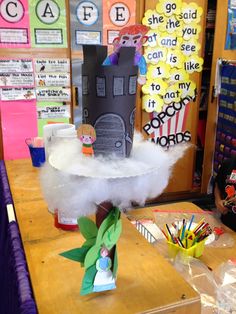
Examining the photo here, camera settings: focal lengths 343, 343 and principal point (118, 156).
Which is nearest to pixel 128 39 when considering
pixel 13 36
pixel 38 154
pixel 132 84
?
pixel 132 84

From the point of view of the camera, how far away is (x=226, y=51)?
2.97m

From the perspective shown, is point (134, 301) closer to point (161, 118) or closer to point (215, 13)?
point (161, 118)

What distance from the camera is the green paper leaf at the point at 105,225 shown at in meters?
0.70

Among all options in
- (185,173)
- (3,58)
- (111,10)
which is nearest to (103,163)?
(3,58)

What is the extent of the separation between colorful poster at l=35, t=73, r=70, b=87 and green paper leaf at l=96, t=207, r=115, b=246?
2.02m

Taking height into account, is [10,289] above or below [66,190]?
below

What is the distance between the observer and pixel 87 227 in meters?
0.72

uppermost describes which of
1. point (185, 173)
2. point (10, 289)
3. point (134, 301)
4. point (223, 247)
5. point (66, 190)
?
point (66, 190)

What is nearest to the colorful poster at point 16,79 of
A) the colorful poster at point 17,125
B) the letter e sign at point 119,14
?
the colorful poster at point 17,125

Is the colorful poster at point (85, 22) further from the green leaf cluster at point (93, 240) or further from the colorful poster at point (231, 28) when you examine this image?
the green leaf cluster at point (93, 240)

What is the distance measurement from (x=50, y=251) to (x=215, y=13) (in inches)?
105

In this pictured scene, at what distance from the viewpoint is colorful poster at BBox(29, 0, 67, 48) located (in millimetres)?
2377

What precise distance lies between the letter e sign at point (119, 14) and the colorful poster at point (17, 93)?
81 cm

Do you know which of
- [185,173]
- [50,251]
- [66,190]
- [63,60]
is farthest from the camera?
[185,173]
